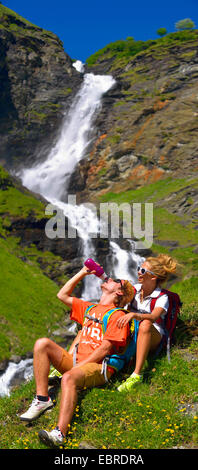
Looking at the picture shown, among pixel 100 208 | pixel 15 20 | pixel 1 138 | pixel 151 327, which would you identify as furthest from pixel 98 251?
pixel 15 20

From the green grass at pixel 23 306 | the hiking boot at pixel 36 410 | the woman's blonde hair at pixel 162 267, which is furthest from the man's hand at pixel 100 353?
the green grass at pixel 23 306

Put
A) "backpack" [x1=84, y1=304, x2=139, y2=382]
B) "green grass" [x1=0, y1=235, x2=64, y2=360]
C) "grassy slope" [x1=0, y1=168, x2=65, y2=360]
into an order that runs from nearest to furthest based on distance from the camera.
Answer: "backpack" [x1=84, y1=304, x2=139, y2=382] → "green grass" [x1=0, y1=235, x2=64, y2=360] → "grassy slope" [x1=0, y1=168, x2=65, y2=360]

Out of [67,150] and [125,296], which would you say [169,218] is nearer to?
[67,150]

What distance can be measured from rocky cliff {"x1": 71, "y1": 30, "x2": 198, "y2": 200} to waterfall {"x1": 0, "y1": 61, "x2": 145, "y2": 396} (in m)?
2.66

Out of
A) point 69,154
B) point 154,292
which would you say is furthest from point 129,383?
point 69,154

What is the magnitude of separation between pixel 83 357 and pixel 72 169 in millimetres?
56323

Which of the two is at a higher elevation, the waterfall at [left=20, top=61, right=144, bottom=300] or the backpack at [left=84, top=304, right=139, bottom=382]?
the waterfall at [left=20, top=61, right=144, bottom=300]

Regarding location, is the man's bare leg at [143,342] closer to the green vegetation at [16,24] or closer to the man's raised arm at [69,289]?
the man's raised arm at [69,289]

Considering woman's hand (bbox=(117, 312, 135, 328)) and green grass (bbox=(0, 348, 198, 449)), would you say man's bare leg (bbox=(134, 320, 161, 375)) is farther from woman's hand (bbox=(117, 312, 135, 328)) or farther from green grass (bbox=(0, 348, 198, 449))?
green grass (bbox=(0, 348, 198, 449))

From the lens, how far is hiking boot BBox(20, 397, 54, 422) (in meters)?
5.80

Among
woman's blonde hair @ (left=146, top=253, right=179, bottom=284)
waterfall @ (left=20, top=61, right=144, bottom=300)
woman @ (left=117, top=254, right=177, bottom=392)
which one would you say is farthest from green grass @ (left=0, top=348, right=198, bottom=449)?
waterfall @ (left=20, top=61, right=144, bottom=300)

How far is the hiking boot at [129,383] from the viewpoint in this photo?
601 cm

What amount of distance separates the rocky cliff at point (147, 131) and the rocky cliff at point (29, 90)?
12.3 m
